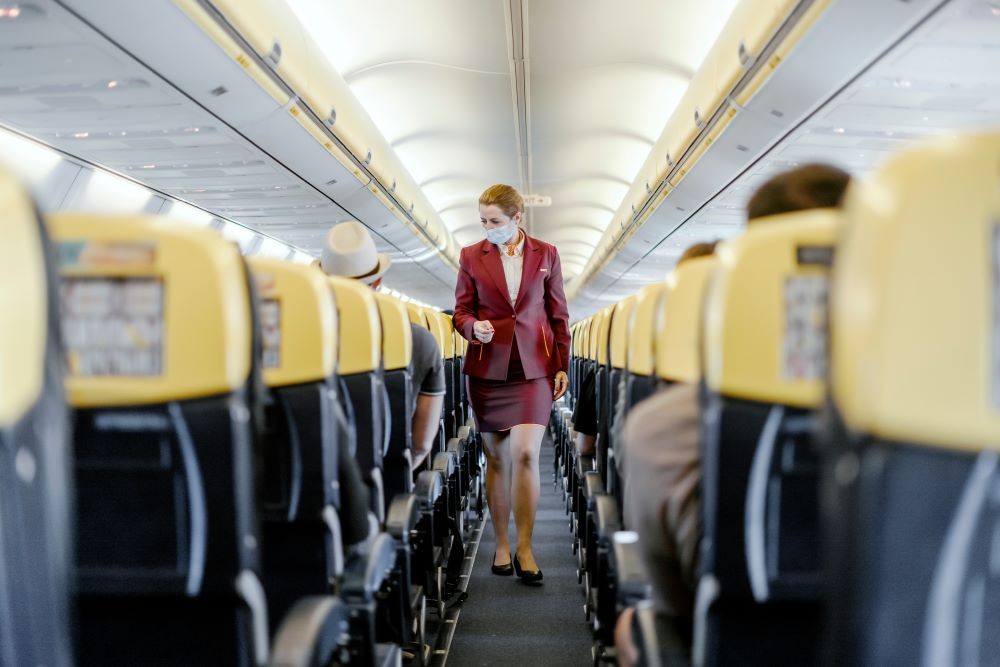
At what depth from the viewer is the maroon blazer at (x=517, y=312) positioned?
4.21 metres

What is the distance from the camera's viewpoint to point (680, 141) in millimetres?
7105

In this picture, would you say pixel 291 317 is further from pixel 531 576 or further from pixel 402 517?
pixel 531 576

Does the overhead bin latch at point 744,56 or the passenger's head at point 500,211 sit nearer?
the passenger's head at point 500,211

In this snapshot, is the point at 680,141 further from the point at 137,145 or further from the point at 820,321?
the point at 820,321

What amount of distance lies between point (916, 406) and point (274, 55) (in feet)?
14.9

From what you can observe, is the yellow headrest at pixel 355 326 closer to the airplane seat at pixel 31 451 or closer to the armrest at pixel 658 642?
the armrest at pixel 658 642

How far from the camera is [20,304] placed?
896 millimetres

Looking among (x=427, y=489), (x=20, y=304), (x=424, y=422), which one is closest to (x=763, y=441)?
(x=20, y=304)

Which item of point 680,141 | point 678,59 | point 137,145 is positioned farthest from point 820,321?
point 678,59

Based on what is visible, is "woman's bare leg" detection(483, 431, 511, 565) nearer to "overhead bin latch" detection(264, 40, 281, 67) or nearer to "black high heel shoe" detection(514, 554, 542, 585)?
"black high heel shoe" detection(514, 554, 542, 585)

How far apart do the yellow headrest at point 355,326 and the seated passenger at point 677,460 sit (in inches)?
37.3

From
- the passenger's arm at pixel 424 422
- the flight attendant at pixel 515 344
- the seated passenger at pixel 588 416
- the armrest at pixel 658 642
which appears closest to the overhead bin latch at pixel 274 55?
the flight attendant at pixel 515 344

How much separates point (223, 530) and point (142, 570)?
6.6 inches

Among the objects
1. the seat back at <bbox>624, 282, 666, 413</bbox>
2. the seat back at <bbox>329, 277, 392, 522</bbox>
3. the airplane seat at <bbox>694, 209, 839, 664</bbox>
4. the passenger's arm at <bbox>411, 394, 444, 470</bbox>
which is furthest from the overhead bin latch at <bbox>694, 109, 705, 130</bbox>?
the airplane seat at <bbox>694, 209, 839, 664</bbox>
